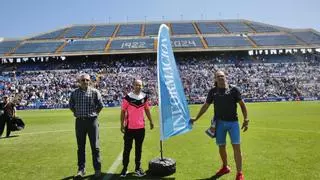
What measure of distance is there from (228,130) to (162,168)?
1.56m

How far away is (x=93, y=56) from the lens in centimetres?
6131

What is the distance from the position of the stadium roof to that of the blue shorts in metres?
49.2

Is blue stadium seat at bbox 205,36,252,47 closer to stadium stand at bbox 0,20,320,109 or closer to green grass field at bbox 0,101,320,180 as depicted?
stadium stand at bbox 0,20,320,109

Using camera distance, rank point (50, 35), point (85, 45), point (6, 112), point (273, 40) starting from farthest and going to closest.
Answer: point (50, 35) < point (273, 40) < point (85, 45) < point (6, 112)

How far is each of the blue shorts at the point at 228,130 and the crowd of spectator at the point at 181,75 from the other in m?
34.5

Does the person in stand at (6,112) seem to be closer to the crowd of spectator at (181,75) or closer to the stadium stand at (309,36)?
the crowd of spectator at (181,75)

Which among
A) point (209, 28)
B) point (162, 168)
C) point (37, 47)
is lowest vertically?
point (162, 168)

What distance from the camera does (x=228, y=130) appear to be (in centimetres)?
726

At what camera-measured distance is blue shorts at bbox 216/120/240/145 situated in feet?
23.3

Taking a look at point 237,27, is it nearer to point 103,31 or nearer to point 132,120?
point 103,31

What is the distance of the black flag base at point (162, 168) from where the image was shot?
7621mm

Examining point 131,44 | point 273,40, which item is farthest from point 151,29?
point 273,40

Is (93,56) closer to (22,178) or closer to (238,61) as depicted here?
(238,61)

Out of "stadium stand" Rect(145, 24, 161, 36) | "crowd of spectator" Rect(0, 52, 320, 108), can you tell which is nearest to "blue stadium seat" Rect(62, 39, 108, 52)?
"crowd of spectator" Rect(0, 52, 320, 108)
